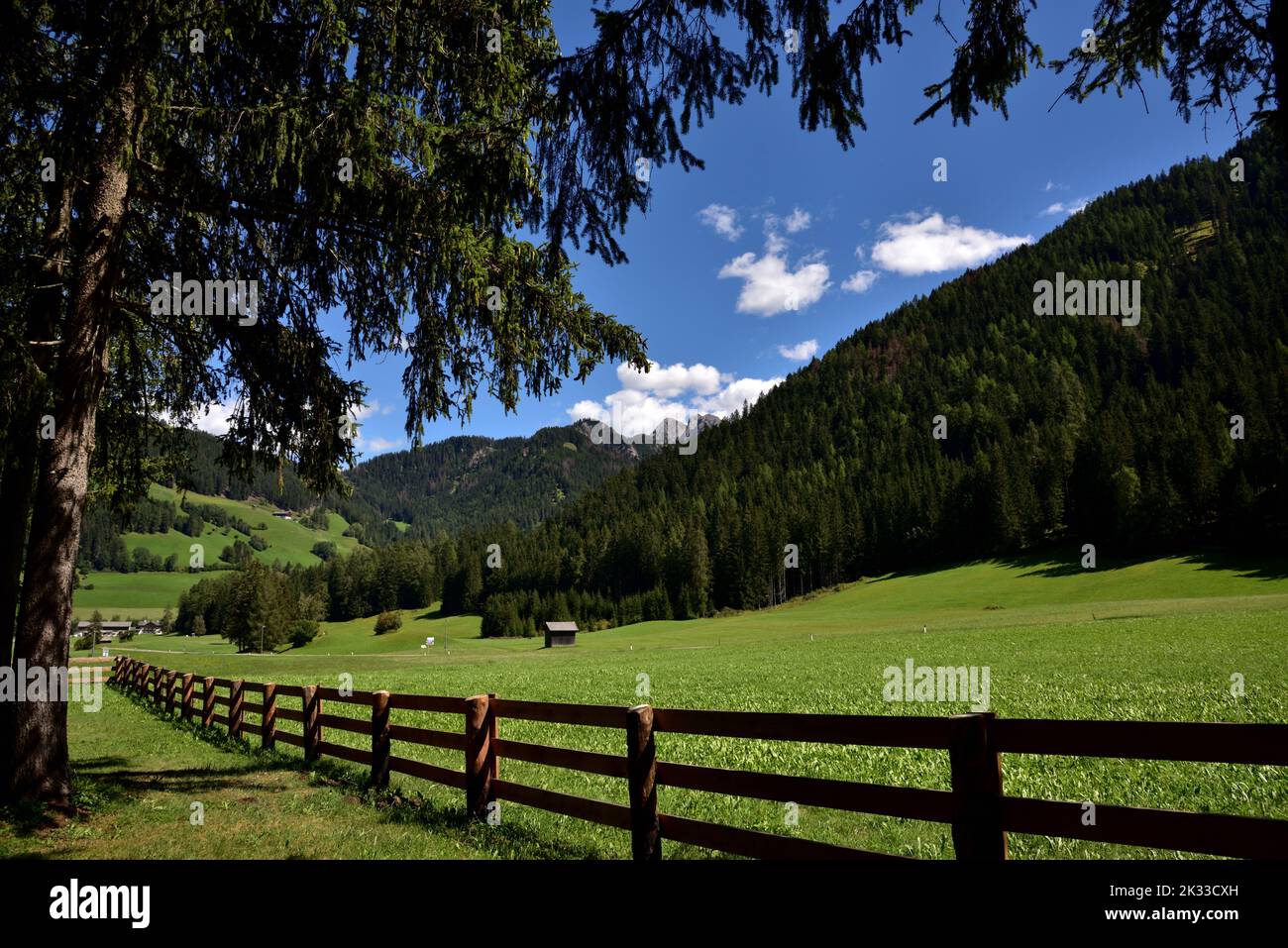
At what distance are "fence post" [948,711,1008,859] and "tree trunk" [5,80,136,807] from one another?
1005cm

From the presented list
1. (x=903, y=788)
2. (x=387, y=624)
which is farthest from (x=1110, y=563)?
(x=387, y=624)

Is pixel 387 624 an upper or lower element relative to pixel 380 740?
lower

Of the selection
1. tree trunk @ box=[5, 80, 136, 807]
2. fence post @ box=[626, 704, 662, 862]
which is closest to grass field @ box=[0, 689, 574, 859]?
tree trunk @ box=[5, 80, 136, 807]

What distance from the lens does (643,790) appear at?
5.91 metres

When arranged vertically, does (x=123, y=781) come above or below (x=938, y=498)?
below

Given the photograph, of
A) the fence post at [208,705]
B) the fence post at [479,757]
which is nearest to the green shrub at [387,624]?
the fence post at [208,705]

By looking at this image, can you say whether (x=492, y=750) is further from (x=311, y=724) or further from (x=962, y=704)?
(x=962, y=704)

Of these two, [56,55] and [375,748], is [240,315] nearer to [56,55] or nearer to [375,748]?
[56,55]

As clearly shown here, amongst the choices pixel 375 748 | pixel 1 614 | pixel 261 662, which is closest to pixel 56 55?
pixel 1 614

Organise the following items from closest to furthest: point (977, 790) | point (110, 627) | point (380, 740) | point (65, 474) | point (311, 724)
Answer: point (977, 790) → point (65, 474) → point (380, 740) → point (311, 724) → point (110, 627)

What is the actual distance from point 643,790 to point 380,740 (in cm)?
563

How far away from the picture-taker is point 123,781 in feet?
36.4

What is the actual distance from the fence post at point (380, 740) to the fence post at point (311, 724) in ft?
9.16
